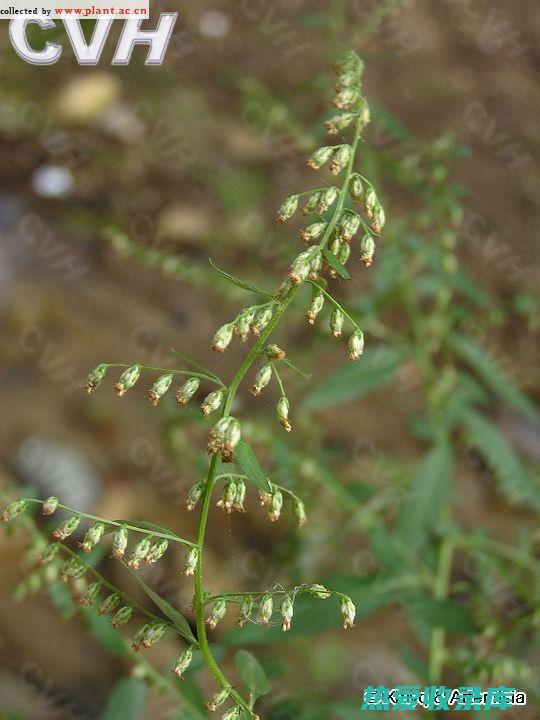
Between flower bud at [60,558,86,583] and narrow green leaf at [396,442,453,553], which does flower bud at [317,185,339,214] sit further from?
narrow green leaf at [396,442,453,553]

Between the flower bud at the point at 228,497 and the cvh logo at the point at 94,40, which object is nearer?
the flower bud at the point at 228,497

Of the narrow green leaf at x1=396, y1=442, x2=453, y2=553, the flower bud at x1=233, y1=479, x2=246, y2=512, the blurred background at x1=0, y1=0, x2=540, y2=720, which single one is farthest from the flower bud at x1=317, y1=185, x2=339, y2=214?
the narrow green leaf at x1=396, y1=442, x2=453, y2=553

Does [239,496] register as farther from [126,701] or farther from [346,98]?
[126,701]

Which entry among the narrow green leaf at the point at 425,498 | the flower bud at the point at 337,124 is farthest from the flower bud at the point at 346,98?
the narrow green leaf at the point at 425,498

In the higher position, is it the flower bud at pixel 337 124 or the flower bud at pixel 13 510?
the flower bud at pixel 337 124

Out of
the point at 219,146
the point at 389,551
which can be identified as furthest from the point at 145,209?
the point at 389,551

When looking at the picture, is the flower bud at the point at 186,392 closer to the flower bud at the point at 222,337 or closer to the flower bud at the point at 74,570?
the flower bud at the point at 222,337

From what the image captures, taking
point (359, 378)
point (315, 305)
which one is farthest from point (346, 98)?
point (359, 378)
